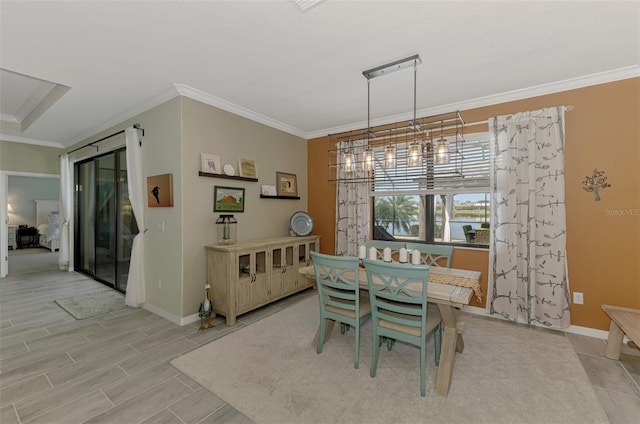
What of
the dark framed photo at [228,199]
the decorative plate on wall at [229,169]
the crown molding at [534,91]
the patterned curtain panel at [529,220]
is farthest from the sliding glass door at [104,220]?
the patterned curtain panel at [529,220]

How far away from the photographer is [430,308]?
2.51m

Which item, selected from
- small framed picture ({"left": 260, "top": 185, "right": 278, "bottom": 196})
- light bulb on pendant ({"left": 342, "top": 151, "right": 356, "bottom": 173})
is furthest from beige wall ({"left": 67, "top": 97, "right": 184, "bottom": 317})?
light bulb on pendant ({"left": 342, "top": 151, "right": 356, "bottom": 173})

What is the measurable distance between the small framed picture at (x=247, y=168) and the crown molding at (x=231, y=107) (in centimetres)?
62

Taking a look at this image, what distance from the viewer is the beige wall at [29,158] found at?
491cm

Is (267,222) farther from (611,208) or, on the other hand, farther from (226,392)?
(611,208)

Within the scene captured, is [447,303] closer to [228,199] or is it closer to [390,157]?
[390,157]

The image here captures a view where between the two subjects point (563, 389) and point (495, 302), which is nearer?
point (563, 389)

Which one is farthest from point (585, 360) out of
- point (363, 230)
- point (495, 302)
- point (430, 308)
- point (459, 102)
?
point (459, 102)

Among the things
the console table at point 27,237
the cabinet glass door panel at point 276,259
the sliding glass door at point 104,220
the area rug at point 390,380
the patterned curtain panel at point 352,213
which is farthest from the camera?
the console table at point 27,237

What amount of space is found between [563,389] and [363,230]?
8.82 feet

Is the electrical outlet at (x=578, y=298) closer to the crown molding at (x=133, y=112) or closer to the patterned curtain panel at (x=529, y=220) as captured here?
the patterned curtain panel at (x=529, y=220)

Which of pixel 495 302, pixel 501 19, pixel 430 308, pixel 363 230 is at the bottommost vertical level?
pixel 495 302

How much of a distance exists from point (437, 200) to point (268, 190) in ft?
8.10

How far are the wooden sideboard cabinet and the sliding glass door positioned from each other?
1580 mm
